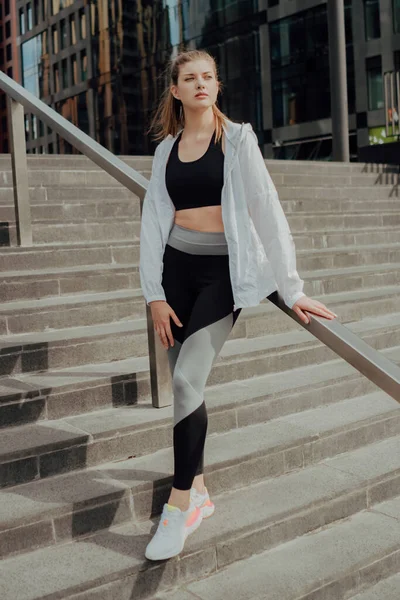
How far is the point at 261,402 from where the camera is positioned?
3.78 m

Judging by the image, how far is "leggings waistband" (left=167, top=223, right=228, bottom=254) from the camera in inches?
108

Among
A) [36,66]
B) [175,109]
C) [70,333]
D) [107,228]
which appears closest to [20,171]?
[107,228]

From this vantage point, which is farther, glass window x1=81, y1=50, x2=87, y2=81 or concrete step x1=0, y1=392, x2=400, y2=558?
glass window x1=81, y1=50, x2=87, y2=81

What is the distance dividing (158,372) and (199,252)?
40.4 inches

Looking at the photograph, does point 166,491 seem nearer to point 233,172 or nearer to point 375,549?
point 375,549

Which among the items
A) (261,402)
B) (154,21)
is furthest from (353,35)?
(261,402)

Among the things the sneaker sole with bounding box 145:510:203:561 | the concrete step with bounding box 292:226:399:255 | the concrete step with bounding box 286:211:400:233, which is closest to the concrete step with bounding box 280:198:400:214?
the concrete step with bounding box 286:211:400:233

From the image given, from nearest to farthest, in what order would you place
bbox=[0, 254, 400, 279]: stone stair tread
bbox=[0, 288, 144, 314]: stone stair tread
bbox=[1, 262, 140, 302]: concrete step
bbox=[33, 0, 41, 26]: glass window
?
1. bbox=[0, 288, 144, 314]: stone stair tread
2. bbox=[1, 262, 140, 302]: concrete step
3. bbox=[0, 254, 400, 279]: stone stair tread
4. bbox=[33, 0, 41, 26]: glass window

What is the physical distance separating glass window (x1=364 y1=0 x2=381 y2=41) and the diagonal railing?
24.3 meters

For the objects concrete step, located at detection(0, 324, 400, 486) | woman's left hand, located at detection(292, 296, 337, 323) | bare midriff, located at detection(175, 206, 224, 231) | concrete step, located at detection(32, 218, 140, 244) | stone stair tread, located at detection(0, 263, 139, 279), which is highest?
concrete step, located at detection(32, 218, 140, 244)

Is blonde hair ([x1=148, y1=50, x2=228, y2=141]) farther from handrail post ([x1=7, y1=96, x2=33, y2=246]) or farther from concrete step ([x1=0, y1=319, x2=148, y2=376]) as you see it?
handrail post ([x1=7, y1=96, x2=33, y2=246])

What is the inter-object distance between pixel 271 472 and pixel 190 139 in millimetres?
1591

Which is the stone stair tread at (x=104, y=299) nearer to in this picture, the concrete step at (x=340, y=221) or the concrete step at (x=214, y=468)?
the concrete step at (x=214, y=468)

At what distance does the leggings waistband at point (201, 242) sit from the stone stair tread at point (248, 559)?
1102mm
